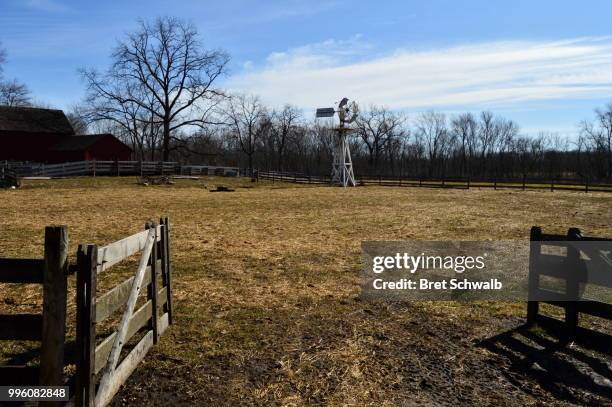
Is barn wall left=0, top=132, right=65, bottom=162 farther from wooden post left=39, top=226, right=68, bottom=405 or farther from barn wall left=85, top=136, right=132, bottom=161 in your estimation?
wooden post left=39, top=226, right=68, bottom=405

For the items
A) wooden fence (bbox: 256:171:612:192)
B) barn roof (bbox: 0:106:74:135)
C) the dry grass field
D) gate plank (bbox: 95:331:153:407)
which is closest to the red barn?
barn roof (bbox: 0:106:74:135)

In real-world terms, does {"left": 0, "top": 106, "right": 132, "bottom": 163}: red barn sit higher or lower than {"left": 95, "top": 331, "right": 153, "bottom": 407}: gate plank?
higher

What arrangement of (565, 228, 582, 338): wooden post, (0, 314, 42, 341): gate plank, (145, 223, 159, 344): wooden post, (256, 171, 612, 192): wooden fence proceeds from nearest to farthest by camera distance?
(0, 314, 42, 341): gate plank → (145, 223, 159, 344): wooden post → (565, 228, 582, 338): wooden post → (256, 171, 612, 192): wooden fence

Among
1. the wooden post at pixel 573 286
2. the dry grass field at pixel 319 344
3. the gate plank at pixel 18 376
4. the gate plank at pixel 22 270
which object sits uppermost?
the gate plank at pixel 22 270

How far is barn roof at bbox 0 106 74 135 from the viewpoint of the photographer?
48.2 meters

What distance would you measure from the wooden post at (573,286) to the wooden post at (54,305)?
5571 mm

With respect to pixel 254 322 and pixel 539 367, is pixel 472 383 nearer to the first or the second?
pixel 539 367

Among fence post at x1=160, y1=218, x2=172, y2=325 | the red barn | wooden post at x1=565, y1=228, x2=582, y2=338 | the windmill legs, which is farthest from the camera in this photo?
the red barn

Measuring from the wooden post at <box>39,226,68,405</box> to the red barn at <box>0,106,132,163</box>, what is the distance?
47.3 meters

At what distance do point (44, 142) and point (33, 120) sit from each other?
2610mm

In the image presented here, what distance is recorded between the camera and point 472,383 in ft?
15.5

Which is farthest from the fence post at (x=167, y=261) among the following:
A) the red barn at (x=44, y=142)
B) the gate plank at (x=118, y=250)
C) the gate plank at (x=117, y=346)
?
the red barn at (x=44, y=142)

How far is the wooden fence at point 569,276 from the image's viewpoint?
5578 mm

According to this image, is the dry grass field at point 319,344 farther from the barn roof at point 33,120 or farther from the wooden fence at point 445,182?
the barn roof at point 33,120
